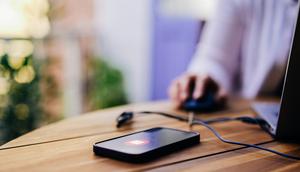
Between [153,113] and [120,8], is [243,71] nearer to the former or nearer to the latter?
[153,113]

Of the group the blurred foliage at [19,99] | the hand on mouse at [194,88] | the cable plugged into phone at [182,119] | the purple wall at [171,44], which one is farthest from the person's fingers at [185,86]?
the purple wall at [171,44]

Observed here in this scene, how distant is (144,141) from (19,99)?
1.46m

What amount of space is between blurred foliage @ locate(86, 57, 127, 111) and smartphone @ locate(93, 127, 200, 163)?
102 inches

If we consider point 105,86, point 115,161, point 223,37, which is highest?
point 223,37

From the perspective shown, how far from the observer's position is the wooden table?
0.44 meters

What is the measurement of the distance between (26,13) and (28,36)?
0.46 ft

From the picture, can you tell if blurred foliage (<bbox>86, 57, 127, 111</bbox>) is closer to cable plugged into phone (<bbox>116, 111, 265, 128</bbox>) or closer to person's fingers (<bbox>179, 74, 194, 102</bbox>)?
person's fingers (<bbox>179, 74, 194, 102</bbox>)

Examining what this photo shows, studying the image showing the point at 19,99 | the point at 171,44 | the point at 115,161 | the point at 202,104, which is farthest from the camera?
the point at 171,44

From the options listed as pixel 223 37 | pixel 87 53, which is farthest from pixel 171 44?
pixel 223 37

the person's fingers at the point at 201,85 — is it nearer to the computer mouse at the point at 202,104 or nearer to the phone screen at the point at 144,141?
the computer mouse at the point at 202,104

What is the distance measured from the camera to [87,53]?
11.9 feet

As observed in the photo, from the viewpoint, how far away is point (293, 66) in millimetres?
501

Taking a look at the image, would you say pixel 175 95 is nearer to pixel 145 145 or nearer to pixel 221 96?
pixel 221 96

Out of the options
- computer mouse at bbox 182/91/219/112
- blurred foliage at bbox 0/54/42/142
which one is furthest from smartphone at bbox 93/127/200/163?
blurred foliage at bbox 0/54/42/142
